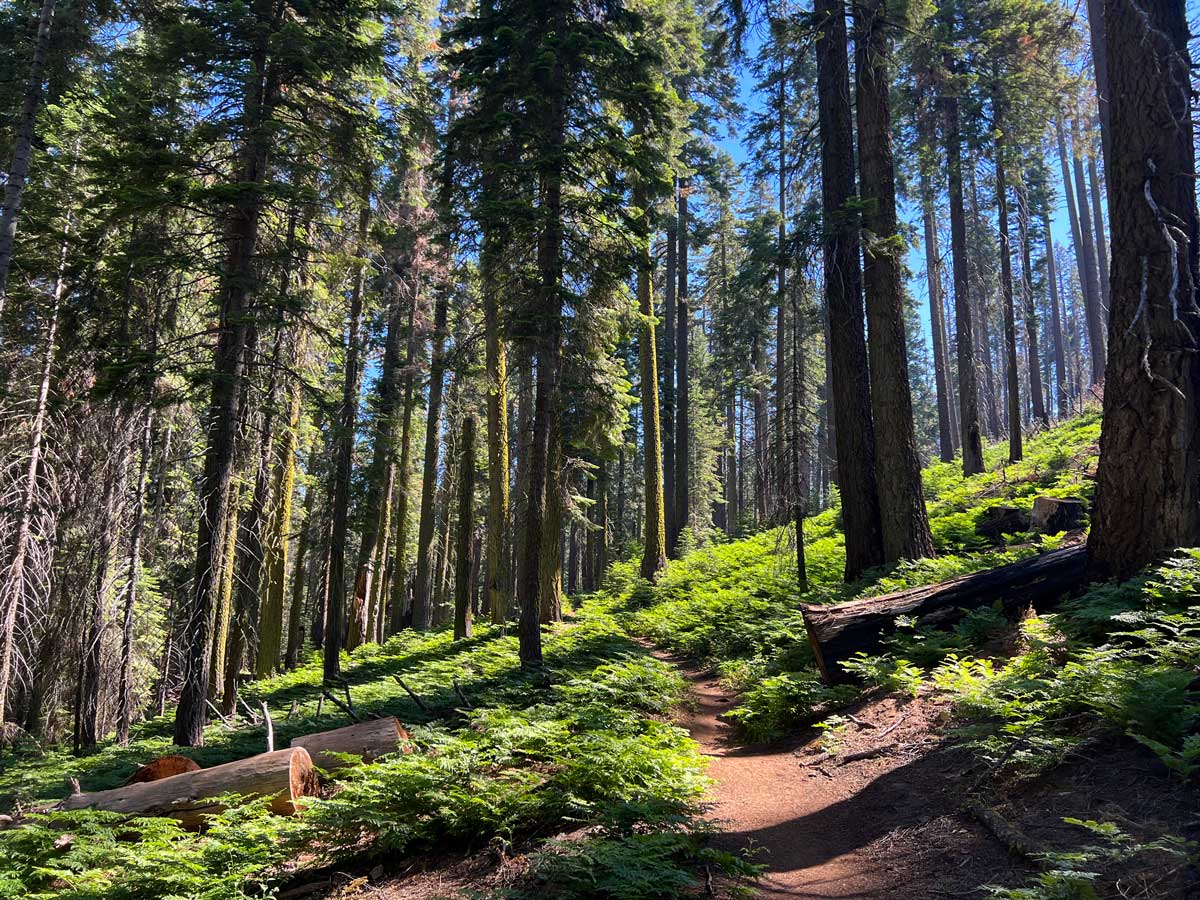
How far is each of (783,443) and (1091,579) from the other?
6777mm

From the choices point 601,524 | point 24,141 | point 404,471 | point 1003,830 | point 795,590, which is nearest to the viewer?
point 1003,830

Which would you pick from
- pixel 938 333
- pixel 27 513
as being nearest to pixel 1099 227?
pixel 938 333

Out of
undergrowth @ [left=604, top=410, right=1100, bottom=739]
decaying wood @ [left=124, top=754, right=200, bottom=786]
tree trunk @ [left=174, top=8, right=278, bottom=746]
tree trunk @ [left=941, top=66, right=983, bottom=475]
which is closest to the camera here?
decaying wood @ [left=124, top=754, right=200, bottom=786]

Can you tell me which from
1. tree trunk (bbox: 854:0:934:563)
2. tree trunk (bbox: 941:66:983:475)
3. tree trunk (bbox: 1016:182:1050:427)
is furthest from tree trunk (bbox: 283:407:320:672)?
tree trunk (bbox: 1016:182:1050:427)

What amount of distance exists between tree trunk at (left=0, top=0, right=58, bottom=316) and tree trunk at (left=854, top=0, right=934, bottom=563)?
1110cm

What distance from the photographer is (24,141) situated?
8250 millimetres

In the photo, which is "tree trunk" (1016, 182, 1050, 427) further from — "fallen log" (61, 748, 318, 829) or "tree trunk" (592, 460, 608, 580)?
"fallen log" (61, 748, 318, 829)

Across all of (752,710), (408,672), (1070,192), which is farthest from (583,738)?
(1070,192)

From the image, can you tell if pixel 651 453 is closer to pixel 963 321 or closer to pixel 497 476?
pixel 497 476

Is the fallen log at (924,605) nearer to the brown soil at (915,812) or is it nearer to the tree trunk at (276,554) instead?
the brown soil at (915,812)

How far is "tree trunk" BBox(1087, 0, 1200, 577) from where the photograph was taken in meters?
5.55

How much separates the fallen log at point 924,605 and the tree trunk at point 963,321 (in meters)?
13.5

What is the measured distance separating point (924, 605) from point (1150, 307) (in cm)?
362

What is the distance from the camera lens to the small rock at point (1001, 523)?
36.7 ft
